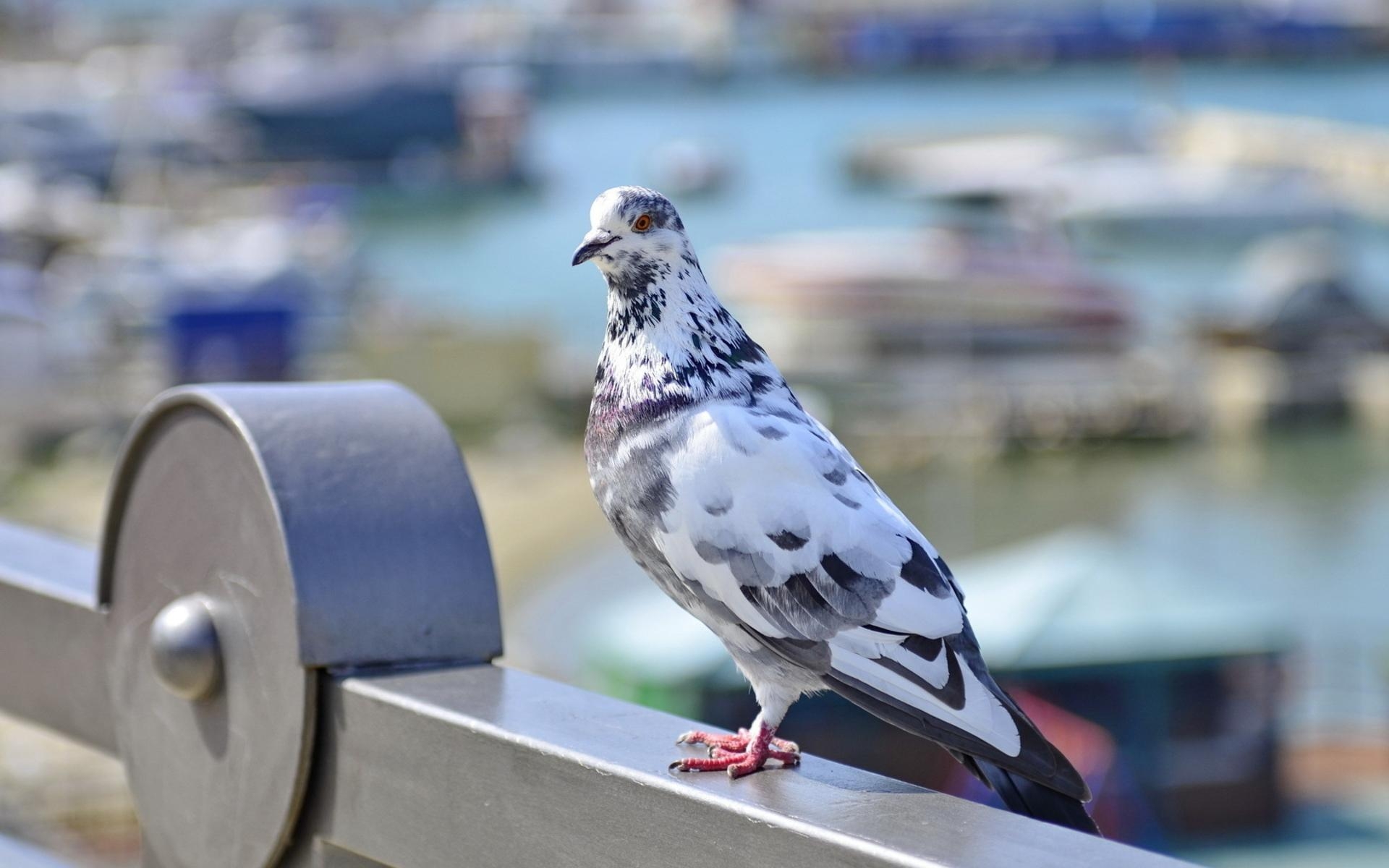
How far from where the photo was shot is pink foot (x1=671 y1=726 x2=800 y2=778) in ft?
4.45

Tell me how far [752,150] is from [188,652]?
2569 inches

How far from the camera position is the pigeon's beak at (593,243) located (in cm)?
160

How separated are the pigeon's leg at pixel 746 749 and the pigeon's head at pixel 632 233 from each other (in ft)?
1.41

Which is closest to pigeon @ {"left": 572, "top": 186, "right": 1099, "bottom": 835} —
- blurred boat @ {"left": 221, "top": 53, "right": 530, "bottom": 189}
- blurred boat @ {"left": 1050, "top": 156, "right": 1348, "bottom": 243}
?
blurred boat @ {"left": 1050, "top": 156, "right": 1348, "bottom": 243}

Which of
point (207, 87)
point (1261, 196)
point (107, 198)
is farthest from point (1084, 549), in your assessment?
point (207, 87)

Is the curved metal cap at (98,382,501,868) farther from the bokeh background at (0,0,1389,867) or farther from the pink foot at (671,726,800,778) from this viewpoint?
the bokeh background at (0,0,1389,867)

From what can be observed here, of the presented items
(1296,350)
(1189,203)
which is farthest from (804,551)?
(1189,203)

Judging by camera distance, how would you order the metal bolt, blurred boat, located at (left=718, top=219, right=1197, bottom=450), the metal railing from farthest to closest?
blurred boat, located at (left=718, top=219, right=1197, bottom=450), the metal bolt, the metal railing

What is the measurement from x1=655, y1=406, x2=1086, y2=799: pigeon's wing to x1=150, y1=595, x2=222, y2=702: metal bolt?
0.43 metres

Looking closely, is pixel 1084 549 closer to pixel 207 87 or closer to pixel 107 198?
pixel 107 198

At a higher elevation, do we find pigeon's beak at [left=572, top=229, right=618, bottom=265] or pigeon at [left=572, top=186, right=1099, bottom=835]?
pigeon's beak at [left=572, top=229, right=618, bottom=265]

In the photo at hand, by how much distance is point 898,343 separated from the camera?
26.5m

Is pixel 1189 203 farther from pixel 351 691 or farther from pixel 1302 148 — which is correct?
pixel 351 691

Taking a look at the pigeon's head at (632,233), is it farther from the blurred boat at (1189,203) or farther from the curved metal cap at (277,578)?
the blurred boat at (1189,203)
